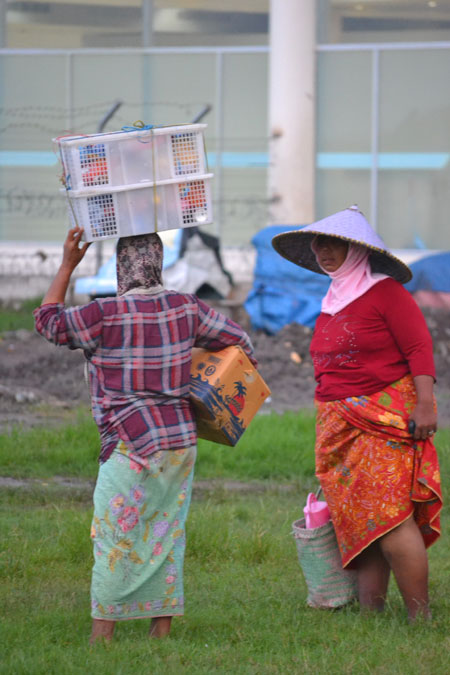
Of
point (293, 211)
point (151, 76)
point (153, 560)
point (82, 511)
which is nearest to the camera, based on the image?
point (153, 560)

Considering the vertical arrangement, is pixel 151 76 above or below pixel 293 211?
above

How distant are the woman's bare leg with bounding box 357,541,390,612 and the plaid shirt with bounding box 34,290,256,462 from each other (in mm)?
1057

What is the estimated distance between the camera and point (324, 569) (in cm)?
460

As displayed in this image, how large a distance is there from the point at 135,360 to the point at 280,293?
9.29m

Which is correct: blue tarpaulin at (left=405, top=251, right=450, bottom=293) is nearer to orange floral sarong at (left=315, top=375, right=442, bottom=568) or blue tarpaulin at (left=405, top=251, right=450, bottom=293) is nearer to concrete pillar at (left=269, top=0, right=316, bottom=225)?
concrete pillar at (left=269, top=0, right=316, bottom=225)

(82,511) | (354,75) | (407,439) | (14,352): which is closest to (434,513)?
(407,439)

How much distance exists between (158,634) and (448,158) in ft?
40.6

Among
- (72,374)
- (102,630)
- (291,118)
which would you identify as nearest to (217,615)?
(102,630)

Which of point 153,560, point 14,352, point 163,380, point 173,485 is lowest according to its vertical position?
point 14,352

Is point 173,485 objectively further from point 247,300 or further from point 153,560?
point 247,300

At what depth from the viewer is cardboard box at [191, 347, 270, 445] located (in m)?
4.09

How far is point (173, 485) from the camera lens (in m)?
4.01

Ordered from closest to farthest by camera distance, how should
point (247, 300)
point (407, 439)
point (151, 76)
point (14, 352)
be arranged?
point (407, 439) < point (14, 352) < point (247, 300) < point (151, 76)

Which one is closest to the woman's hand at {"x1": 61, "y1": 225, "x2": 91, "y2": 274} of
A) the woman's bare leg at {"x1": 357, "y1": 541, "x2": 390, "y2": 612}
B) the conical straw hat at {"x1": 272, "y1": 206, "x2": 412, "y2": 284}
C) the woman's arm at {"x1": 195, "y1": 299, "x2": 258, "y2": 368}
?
the woman's arm at {"x1": 195, "y1": 299, "x2": 258, "y2": 368}
